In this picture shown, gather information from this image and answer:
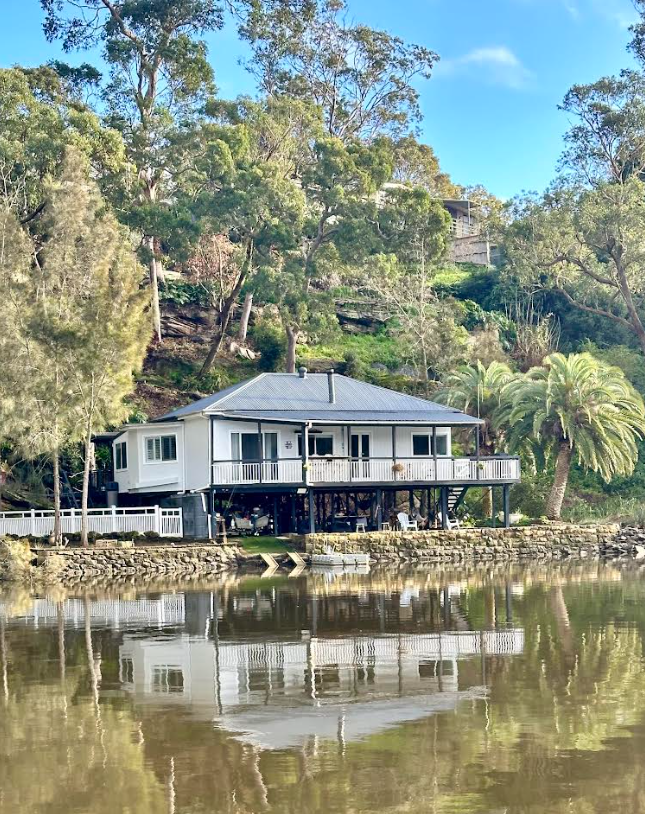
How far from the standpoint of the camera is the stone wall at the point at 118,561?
118 feet

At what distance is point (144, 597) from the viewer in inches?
1223

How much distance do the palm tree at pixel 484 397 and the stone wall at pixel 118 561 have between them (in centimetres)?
1386

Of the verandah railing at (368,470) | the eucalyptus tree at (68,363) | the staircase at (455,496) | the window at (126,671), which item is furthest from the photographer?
the staircase at (455,496)

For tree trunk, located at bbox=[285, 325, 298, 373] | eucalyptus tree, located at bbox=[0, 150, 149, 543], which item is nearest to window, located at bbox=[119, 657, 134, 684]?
eucalyptus tree, located at bbox=[0, 150, 149, 543]

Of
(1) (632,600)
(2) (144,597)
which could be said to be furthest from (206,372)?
(1) (632,600)

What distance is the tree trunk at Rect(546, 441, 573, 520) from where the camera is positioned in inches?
1882

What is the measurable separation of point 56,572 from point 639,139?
128ft

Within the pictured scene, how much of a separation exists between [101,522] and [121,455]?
8009mm

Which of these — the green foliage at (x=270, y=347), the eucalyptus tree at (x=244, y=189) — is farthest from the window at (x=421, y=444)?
Result: the green foliage at (x=270, y=347)

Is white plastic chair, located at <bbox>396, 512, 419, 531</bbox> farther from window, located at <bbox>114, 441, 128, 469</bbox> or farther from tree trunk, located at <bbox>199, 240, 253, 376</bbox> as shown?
tree trunk, located at <bbox>199, 240, 253, 376</bbox>

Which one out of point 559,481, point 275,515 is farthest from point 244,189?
point 559,481

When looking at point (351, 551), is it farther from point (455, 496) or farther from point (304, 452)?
point (455, 496)

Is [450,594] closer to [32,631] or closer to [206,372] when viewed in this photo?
[32,631]

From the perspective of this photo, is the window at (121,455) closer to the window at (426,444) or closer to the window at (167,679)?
the window at (426,444)
